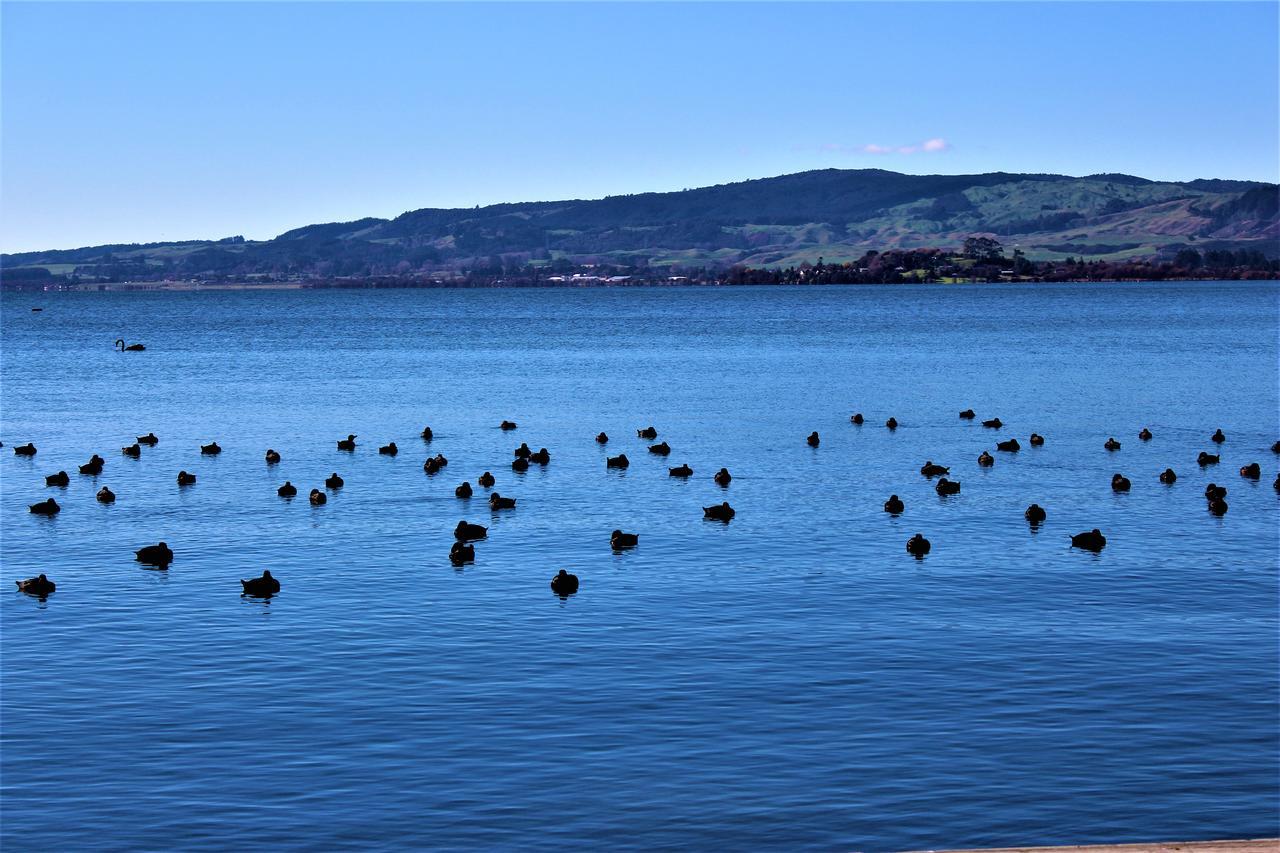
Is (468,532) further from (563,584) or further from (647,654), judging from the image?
(647,654)

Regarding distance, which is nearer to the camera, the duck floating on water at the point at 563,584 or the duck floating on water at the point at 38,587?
the duck floating on water at the point at 563,584

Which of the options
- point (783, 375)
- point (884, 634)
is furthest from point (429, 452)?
point (783, 375)

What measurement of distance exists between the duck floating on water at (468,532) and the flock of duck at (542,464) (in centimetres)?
3

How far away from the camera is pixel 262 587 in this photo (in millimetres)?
39656

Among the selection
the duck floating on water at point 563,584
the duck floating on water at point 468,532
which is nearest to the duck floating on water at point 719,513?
the duck floating on water at point 468,532

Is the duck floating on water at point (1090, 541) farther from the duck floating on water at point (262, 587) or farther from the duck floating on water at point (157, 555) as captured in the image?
the duck floating on water at point (157, 555)

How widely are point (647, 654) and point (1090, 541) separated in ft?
57.5

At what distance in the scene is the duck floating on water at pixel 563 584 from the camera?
39.6 meters

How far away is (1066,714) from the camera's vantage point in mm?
29062

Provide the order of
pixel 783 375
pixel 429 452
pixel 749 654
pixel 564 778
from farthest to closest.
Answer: pixel 783 375
pixel 429 452
pixel 749 654
pixel 564 778

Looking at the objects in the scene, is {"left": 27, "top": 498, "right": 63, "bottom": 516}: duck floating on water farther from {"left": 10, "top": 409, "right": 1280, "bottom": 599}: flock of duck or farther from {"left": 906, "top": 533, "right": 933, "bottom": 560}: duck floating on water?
{"left": 906, "top": 533, "right": 933, "bottom": 560}: duck floating on water

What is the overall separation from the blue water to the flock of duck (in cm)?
55

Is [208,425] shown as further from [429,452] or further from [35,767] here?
[35,767]

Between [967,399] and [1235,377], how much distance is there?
28436 mm
